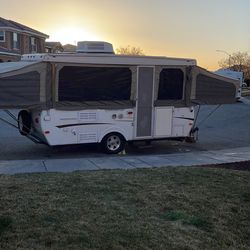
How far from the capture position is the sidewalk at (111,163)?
9227 mm

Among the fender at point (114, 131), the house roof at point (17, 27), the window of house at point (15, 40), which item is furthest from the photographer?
the window of house at point (15, 40)

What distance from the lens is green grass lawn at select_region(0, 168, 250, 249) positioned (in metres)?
4.70

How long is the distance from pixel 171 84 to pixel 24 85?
4.21 m

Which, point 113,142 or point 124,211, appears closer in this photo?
point 124,211

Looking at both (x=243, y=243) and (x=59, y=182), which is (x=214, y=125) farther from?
(x=243, y=243)

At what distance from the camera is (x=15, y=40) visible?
1992 inches

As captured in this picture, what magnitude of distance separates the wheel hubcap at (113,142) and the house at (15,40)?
36.5 m

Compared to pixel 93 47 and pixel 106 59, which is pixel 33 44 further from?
pixel 106 59

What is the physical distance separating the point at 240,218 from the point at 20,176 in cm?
384

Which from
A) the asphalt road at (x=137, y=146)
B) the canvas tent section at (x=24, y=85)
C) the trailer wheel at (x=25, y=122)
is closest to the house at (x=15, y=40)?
the asphalt road at (x=137, y=146)

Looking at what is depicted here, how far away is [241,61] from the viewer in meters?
74.5

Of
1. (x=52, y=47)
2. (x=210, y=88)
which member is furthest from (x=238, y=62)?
(x=210, y=88)

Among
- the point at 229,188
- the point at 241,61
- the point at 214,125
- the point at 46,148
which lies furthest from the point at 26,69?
the point at 241,61

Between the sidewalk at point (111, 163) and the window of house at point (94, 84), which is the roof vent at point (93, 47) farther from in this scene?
the sidewalk at point (111, 163)
